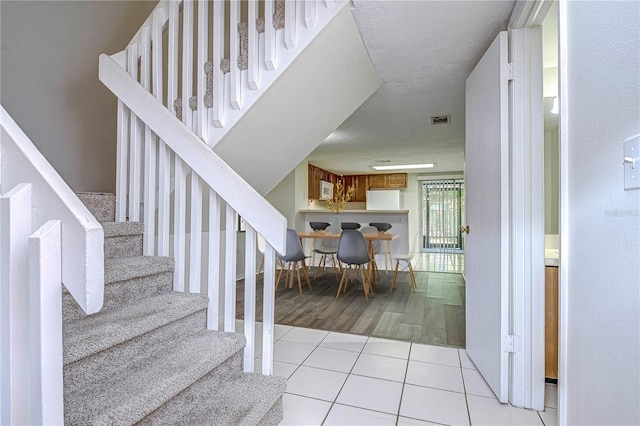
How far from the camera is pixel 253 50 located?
1863 millimetres

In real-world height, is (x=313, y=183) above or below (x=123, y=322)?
above

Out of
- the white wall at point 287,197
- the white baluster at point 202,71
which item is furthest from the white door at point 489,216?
the white wall at point 287,197

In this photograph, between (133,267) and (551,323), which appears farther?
(551,323)

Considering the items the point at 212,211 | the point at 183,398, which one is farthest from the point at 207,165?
the point at 183,398

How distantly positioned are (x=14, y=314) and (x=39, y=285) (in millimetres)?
82

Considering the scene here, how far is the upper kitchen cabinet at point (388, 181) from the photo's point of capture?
7566 millimetres

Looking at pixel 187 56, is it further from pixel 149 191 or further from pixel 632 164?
pixel 632 164

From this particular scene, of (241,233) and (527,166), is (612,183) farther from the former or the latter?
(241,233)

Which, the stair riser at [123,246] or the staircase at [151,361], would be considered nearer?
the staircase at [151,361]

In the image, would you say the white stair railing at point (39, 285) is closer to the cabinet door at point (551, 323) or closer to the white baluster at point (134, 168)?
the white baluster at point (134, 168)

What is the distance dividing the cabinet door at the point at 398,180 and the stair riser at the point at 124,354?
21.7 ft

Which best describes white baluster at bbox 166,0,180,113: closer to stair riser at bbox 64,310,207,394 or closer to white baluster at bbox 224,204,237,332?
white baluster at bbox 224,204,237,332

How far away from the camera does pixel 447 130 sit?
13.3 feet

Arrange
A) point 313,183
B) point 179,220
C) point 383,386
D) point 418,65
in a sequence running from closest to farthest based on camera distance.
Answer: point 179,220
point 383,386
point 418,65
point 313,183
